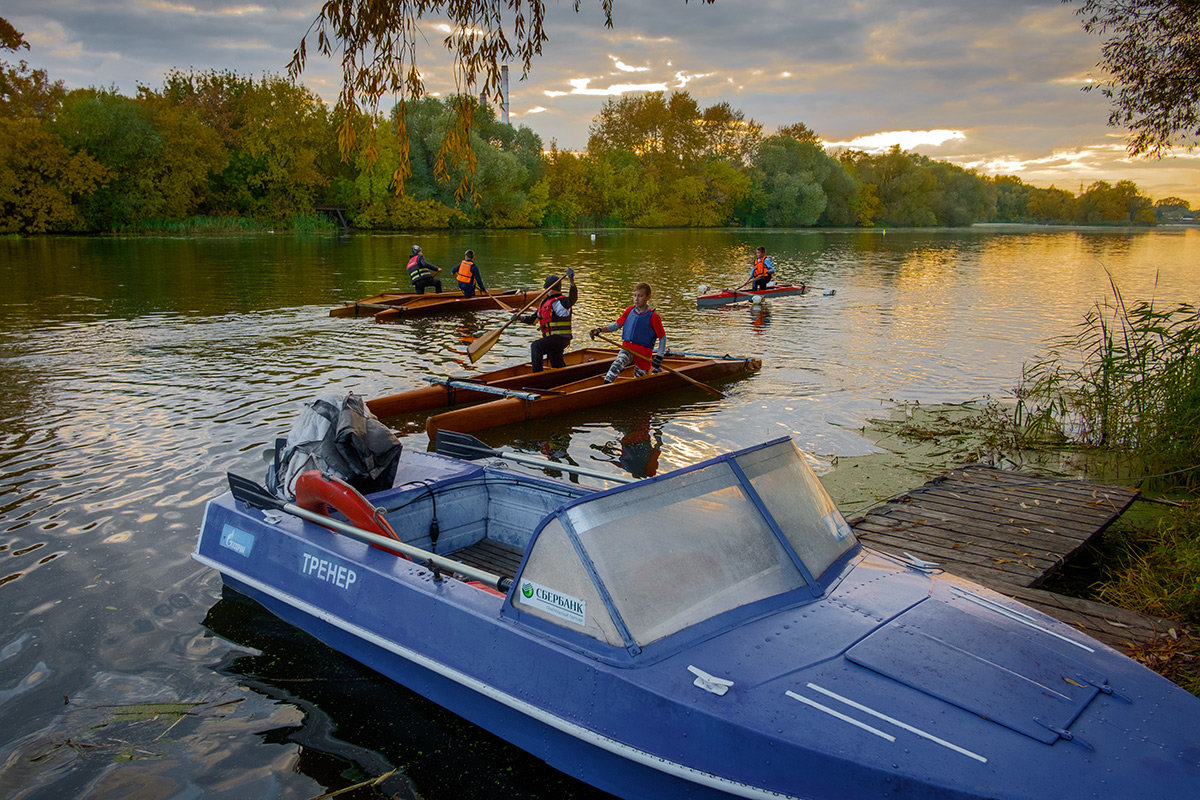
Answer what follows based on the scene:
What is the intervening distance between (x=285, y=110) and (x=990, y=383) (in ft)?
213

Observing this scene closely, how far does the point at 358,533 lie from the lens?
210 inches

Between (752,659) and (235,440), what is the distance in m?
8.64

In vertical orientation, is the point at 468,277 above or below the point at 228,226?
below

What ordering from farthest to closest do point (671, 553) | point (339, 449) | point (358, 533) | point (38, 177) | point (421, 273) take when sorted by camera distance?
point (38, 177)
point (421, 273)
point (339, 449)
point (358, 533)
point (671, 553)

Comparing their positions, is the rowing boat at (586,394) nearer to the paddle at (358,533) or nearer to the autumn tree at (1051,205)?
the paddle at (358,533)

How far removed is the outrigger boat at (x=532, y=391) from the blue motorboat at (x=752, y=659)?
5981mm

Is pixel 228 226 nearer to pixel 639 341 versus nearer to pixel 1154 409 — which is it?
pixel 639 341

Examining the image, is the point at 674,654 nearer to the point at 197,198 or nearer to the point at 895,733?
the point at 895,733

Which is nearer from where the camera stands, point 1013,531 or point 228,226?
point 1013,531

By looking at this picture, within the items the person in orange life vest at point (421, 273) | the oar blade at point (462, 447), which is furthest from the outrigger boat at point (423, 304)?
the oar blade at point (462, 447)

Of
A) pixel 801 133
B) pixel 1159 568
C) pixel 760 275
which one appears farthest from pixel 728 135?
pixel 1159 568

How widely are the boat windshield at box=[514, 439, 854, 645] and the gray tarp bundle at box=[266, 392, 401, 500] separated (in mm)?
2569

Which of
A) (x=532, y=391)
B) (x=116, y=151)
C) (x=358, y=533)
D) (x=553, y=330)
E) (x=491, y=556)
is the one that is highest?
(x=116, y=151)

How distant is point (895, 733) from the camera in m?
3.30
